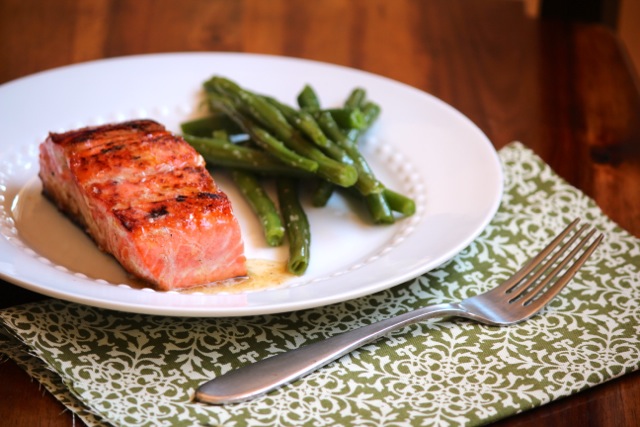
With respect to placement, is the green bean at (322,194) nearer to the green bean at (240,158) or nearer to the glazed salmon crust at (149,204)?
the green bean at (240,158)

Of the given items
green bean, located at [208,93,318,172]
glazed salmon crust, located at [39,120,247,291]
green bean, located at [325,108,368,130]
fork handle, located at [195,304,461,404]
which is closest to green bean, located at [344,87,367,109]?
green bean, located at [325,108,368,130]

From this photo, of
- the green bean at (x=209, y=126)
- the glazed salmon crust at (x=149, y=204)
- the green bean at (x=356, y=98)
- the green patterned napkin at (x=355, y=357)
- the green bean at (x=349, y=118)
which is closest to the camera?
the green patterned napkin at (x=355, y=357)

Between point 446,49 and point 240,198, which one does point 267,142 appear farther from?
point 446,49

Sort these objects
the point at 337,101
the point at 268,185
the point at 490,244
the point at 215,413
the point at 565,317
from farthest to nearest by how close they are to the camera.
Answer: the point at 337,101
the point at 268,185
the point at 490,244
the point at 565,317
the point at 215,413

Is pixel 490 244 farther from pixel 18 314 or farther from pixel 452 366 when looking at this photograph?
pixel 18 314

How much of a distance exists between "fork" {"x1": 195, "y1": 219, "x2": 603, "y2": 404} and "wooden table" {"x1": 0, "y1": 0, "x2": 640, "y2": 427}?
664mm

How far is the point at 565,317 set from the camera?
2627 millimetres

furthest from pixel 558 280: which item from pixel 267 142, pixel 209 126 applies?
pixel 209 126

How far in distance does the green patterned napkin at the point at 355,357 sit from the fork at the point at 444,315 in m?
0.04

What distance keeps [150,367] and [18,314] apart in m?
0.44

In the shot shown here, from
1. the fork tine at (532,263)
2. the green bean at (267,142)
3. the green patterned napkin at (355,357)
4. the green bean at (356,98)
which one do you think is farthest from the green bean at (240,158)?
the fork tine at (532,263)

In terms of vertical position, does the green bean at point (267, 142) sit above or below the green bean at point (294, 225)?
above

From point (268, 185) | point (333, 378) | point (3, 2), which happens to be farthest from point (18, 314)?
point (3, 2)

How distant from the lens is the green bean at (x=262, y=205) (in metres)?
2.89
